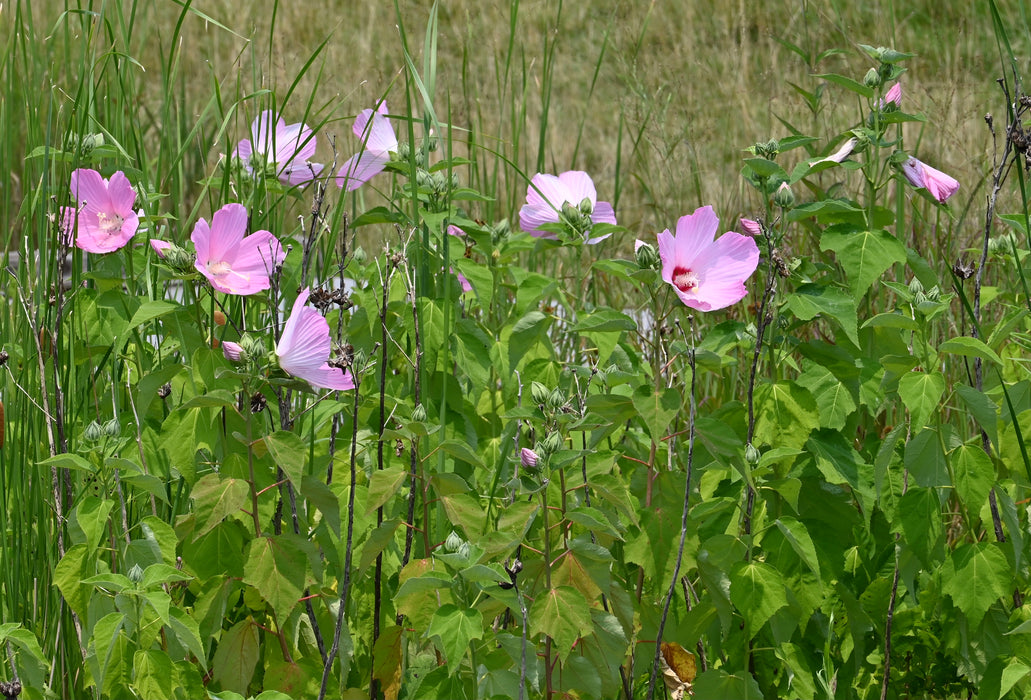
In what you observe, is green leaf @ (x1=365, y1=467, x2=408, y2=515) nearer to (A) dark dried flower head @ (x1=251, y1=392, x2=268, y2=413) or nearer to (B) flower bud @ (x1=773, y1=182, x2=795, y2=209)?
(A) dark dried flower head @ (x1=251, y1=392, x2=268, y2=413)

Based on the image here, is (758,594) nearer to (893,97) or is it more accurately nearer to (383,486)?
(383,486)

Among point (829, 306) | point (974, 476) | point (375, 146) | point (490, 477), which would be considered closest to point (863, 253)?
point (829, 306)

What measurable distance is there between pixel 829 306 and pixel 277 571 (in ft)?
2.53

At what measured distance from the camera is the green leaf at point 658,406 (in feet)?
4.39

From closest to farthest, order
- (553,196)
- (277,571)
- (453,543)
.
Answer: (453,543), (277,571), (553,196)

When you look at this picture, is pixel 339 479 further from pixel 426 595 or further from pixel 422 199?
pixel 422 199

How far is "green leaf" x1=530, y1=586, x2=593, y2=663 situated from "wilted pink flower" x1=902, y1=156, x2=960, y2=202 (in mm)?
745

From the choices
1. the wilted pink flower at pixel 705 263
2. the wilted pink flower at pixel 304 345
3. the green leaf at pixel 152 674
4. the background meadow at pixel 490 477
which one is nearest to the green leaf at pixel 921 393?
the background meadow at pixel 490 477

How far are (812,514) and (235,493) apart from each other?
2.61 ft

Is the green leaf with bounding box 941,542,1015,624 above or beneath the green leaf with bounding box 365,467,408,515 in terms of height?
beneath

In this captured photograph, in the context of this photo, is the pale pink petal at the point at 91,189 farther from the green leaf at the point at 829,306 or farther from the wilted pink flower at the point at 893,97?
the wilted pink flower at the point at 893,97

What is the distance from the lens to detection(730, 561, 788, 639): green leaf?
142 centimetres

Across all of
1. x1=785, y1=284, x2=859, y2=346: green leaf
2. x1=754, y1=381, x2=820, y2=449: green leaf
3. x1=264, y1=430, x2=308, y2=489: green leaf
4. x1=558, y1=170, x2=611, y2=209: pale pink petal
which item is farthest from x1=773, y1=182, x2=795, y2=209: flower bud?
x1=264, y1=430, x2=308, y2=489: green leaf

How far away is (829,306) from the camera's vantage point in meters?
1.47
